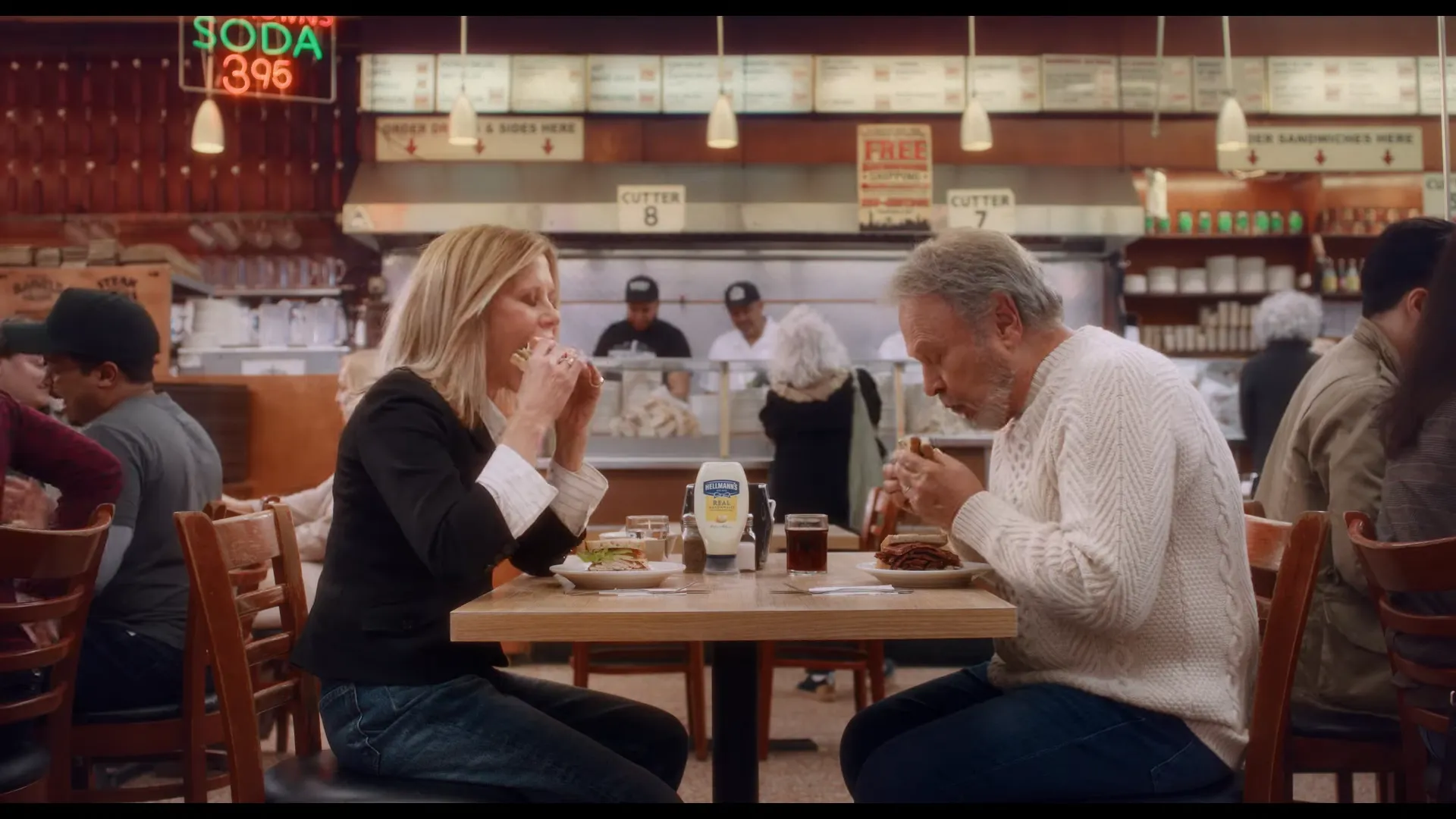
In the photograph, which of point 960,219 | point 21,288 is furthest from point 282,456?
point 960,219

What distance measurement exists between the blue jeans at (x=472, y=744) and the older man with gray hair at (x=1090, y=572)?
0.42 meters

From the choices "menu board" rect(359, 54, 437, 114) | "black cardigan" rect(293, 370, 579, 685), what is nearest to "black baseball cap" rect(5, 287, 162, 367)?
"black cardigan" rect(293, 370, 579, 685)

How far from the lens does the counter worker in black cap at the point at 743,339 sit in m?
5.76

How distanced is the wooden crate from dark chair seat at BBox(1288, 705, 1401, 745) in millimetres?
5033

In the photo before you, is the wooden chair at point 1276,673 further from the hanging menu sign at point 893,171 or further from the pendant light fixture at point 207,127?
Result: the pendant light fixture at point 207,127

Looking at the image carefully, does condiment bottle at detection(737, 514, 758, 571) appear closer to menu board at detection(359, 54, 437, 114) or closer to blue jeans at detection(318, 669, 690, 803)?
blue jeans at detection(318, 669, 690, 803)

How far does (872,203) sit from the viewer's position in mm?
6750

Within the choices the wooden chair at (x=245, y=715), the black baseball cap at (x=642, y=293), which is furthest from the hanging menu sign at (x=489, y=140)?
the wooden chair at (x=245, y=715)

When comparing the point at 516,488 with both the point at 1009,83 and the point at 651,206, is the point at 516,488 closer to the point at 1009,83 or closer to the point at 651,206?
the point at 651,206

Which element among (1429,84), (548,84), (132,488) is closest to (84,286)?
(132,488)

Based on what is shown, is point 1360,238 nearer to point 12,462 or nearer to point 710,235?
point 710,235

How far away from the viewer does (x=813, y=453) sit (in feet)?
16.6

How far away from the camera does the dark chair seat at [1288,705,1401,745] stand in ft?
7.14

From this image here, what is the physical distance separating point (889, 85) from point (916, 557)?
6700mm
